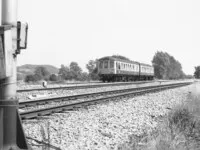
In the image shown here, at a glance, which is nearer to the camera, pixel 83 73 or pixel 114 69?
pixel 114 69

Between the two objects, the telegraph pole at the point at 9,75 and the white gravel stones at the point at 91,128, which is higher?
the telegraph pole at the point at 9,75

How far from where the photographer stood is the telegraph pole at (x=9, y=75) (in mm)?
2914

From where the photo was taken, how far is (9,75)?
117 inches

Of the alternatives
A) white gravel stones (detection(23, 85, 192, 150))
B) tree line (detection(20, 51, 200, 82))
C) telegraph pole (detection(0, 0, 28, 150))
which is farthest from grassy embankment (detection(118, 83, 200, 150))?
tree line (detection(20, 51, 200, 82))

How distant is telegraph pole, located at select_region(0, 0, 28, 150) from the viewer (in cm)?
291

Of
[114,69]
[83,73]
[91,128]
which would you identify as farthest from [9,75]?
[83,73]

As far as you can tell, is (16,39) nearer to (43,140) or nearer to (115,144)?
(43,140)

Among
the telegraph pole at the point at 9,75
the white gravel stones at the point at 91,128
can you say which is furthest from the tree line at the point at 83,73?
the telegraph pole at the point at 9,75

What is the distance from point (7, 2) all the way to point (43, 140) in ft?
7.31

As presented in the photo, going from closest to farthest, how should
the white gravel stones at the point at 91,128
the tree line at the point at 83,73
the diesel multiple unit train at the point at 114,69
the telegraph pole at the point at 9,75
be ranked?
the telegraph pole at the point at 9,75
the white gravel stones at the point at 91,128
the diesel multiple unit train at the point at 114,69
the tree line at the point at 83,73

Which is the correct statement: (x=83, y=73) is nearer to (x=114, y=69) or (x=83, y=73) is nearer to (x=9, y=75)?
(x=114, y=69)

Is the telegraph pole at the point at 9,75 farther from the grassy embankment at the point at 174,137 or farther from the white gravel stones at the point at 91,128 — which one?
the grassy embankment at the point at 174,137

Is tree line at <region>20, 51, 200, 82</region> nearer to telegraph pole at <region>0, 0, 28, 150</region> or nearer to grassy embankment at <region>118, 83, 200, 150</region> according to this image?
grassy embankment at <region>118, 83, 200, 150</region>

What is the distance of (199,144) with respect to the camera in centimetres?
490
